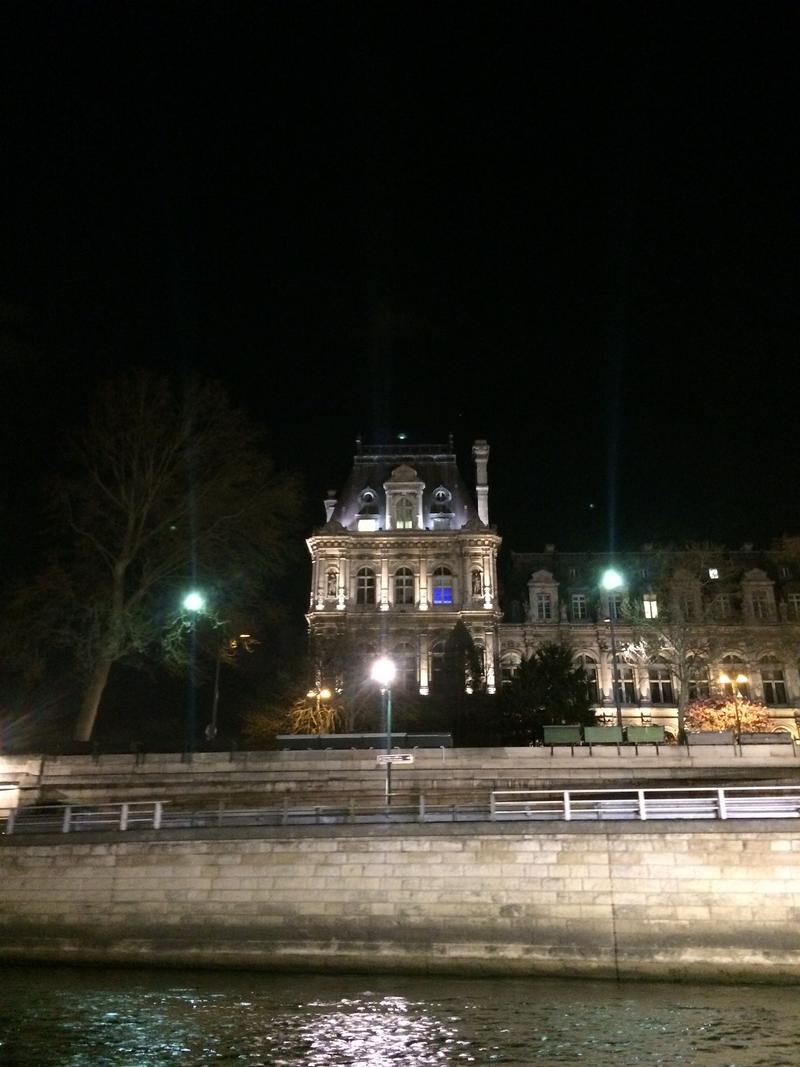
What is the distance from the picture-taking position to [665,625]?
4884 centimetres

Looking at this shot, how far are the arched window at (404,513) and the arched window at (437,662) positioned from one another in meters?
8.76

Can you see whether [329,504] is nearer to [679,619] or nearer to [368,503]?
[368,503]

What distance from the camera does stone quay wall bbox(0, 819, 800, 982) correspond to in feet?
60.3

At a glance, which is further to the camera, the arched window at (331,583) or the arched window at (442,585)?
the arched window at (442,585)

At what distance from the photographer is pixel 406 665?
2136 inches

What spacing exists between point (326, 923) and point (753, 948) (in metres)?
9.48

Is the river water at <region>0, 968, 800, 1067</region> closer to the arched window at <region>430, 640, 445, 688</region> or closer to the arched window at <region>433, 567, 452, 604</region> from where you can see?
the arched window at <region>430, 640, 445, 688</region>

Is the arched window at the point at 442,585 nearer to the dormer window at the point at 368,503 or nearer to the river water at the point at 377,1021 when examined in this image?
the dormer window at the point at 368,503

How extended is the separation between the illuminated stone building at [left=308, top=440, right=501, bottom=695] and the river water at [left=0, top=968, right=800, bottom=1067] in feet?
113

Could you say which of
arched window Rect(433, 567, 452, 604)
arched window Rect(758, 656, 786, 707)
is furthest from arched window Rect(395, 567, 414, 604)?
arched window Rect(758, 656, 786, 707)

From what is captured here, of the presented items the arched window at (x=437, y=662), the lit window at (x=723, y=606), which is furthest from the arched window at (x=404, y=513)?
the lit window at (x=723, y=606)

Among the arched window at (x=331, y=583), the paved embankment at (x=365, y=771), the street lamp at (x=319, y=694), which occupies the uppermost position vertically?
the arched window at (x=331, y=583)

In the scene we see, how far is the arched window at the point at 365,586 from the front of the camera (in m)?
56.8

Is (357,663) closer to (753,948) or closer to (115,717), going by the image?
(115,717)
